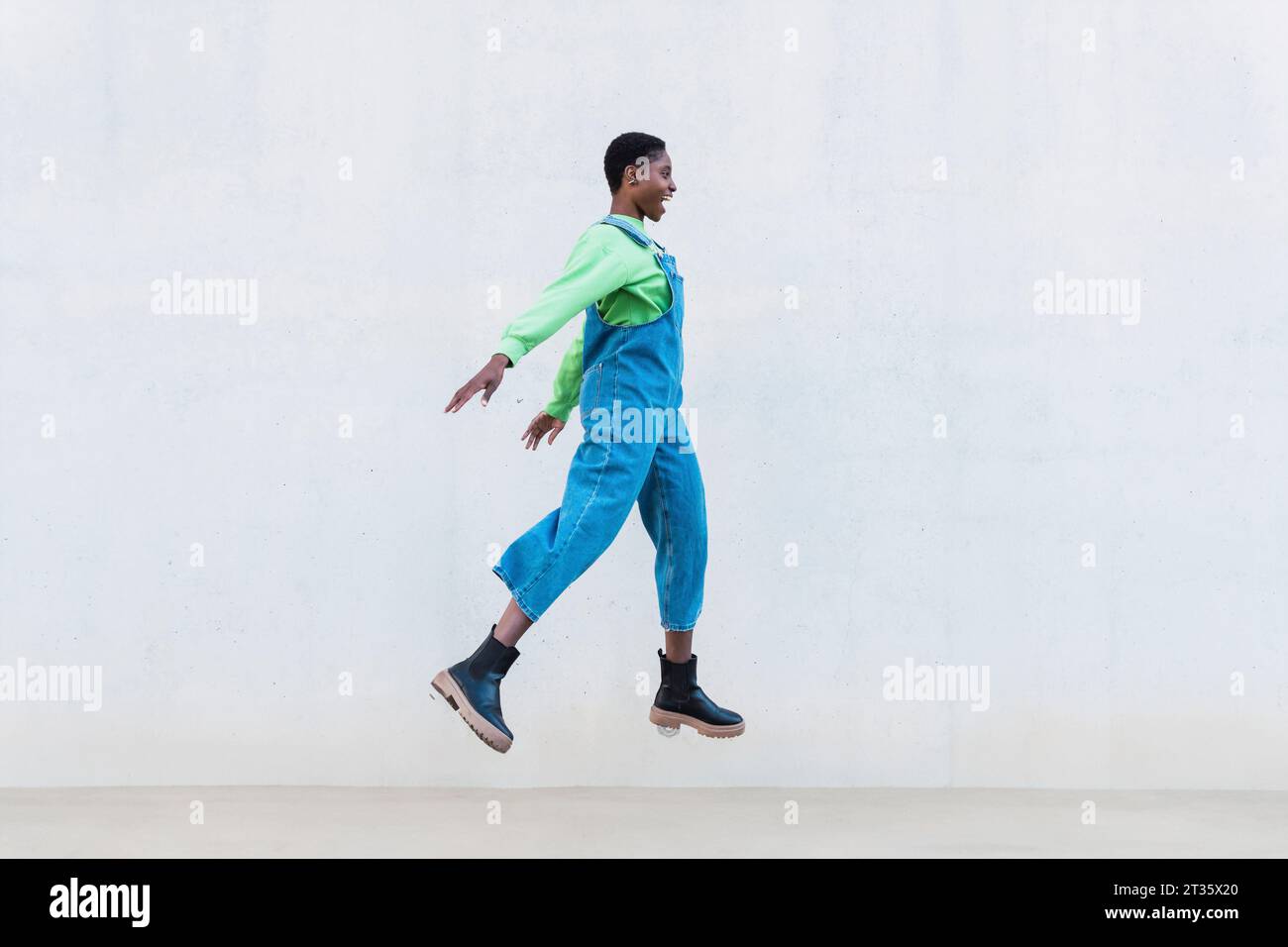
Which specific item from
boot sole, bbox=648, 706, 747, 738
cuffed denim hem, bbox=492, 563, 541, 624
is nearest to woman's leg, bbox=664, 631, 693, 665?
boot sole, bbox=648, 706, 747, 738

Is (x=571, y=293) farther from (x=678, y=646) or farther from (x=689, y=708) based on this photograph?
(x=689, y=708)

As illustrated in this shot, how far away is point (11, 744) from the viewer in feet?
13.3

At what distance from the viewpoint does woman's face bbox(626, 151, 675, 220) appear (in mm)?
3359

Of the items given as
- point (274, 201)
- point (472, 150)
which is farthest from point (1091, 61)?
point (274, 201)

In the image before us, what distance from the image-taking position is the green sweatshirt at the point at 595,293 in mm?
3055

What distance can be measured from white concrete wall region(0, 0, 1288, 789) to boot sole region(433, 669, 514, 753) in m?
0.89

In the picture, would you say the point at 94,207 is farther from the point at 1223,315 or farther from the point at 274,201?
the point at 1223,315

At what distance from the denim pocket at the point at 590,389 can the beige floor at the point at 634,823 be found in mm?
967

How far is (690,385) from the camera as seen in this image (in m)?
4.06

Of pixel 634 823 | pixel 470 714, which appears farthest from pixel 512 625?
pixel 634 823

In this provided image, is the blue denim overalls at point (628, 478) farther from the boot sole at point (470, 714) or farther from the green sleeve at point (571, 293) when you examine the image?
the boot sole at point (470, 714)

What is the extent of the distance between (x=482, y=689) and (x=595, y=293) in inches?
34.9

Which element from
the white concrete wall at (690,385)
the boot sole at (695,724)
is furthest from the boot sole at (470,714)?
the white concrete wall at (690,385)

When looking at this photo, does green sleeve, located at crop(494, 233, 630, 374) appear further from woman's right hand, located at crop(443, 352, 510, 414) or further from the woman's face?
the woman's face
